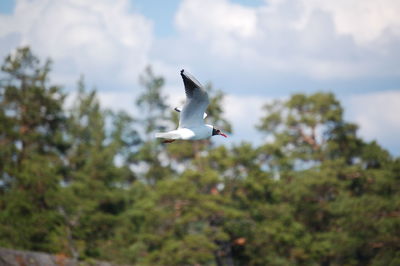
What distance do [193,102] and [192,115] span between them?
1.22 feet

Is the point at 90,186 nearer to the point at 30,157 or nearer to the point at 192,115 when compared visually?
the point at 30,157

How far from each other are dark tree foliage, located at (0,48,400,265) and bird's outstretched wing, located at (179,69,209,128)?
1414 centimetres

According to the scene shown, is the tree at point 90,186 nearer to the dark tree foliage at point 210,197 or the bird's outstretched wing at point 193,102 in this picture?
the dark tree foliage at point 210,197

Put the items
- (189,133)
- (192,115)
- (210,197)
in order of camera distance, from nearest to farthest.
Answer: (189,133) < (192,115) < (210,197)

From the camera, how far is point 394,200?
3544 cm

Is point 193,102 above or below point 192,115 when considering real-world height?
above

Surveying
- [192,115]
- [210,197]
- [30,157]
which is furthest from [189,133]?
[30,157]

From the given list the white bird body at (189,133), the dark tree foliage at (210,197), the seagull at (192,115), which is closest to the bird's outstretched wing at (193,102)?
the seagull at (192,115)

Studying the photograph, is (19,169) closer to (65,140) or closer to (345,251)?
(65,140)

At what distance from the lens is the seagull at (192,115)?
541 inches

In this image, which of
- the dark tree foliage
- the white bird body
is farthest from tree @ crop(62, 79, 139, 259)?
the white bird body

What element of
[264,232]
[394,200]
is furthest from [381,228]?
[264,232]

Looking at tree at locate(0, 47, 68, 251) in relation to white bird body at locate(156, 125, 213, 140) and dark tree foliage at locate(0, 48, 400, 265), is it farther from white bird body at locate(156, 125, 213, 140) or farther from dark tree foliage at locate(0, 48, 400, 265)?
white bird body at locate(156, 125, 213, 140)

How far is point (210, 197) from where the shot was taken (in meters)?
34.6
